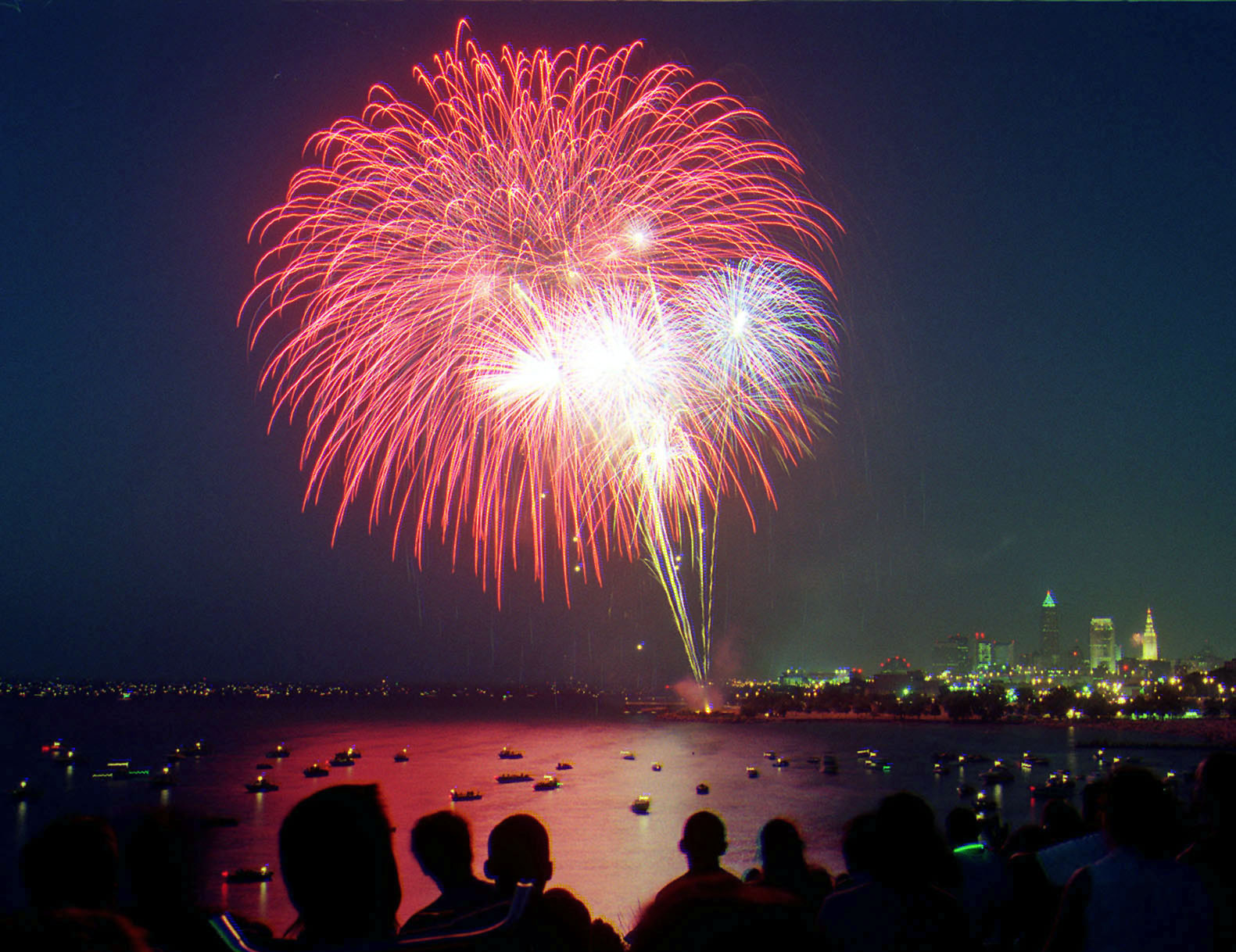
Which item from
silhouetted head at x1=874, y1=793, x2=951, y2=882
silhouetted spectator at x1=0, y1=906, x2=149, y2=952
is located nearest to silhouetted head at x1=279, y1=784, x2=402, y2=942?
silhouetted spectator at x1=0, y1=906, x2=149, y2=952

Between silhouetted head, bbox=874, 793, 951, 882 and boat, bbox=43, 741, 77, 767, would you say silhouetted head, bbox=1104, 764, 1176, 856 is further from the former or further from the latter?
boat, bbox=43, 741, 77, 767

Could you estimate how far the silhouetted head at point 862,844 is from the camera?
2957 mm

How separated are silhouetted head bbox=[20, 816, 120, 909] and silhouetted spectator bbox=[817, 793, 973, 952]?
2.18 meters

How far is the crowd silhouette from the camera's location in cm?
162

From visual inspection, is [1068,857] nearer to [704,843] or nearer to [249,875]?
[704,843]

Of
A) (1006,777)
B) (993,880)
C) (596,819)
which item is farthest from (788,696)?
(993,880)

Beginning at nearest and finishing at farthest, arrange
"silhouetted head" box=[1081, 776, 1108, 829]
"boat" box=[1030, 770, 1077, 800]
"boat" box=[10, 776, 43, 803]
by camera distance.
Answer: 1. "silhouetted head" box=[1081, 776, 1108, 829]
2. "boat" box=[1030, 770, 1077, 800]
3. "boat" box=[10, 776, 43, 803]

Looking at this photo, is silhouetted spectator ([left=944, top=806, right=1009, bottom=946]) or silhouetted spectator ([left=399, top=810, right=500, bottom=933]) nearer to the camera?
silhouetted spectator ([left=399, top=810, right=500, bottom=933])

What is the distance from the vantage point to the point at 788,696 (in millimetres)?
180375

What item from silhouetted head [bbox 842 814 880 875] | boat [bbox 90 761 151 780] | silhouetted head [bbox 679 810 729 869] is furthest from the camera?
boat [bbox 90 761 151 780]

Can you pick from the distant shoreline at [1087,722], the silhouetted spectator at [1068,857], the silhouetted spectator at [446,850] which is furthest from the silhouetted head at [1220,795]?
the distant shoreline at [1087,722]

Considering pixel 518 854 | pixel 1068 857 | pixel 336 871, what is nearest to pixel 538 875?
pixel 518 854

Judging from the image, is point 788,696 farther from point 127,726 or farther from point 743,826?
point 743,826

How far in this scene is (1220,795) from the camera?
3162mm
